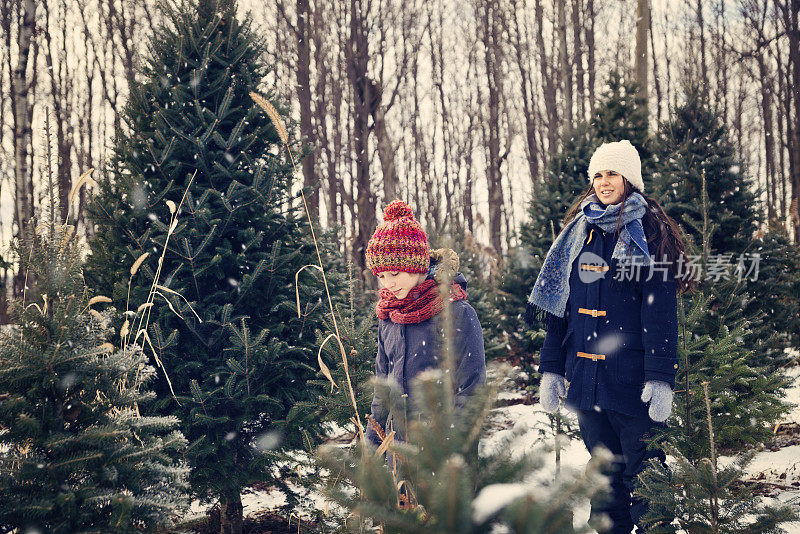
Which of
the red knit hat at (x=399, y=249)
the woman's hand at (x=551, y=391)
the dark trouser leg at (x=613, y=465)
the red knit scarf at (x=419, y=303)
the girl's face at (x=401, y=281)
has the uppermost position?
the red knit hat at (x=399, y=249)

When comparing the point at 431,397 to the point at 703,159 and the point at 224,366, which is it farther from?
the point at 703,159

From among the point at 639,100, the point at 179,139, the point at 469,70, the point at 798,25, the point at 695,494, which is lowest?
the point at 695,494

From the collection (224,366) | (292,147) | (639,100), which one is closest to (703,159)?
(639,100)

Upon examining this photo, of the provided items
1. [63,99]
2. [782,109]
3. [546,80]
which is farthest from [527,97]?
[63,99]

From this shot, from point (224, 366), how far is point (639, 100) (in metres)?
7.45

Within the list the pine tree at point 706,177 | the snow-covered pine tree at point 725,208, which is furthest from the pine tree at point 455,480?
the pine tree at point 706,177

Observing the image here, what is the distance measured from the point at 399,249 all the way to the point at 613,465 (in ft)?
5.40

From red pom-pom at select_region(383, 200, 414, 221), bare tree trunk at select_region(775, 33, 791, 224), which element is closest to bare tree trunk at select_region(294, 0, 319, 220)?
red pom-pom at select_region(383, 200, 414, 221)

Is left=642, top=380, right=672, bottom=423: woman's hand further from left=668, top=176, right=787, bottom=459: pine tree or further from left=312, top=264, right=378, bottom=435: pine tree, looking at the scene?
left=312, top=264, right=378, bottom=435: pine tree

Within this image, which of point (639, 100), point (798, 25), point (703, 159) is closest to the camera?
point (703, 159)

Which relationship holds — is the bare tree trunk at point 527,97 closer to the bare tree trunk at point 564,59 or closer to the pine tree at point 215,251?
the bare tree trunk at point 564,59

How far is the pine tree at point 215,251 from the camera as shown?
3.41 metres

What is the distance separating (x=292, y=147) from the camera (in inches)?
165

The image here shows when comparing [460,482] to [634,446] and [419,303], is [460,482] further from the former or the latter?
[634,446]
